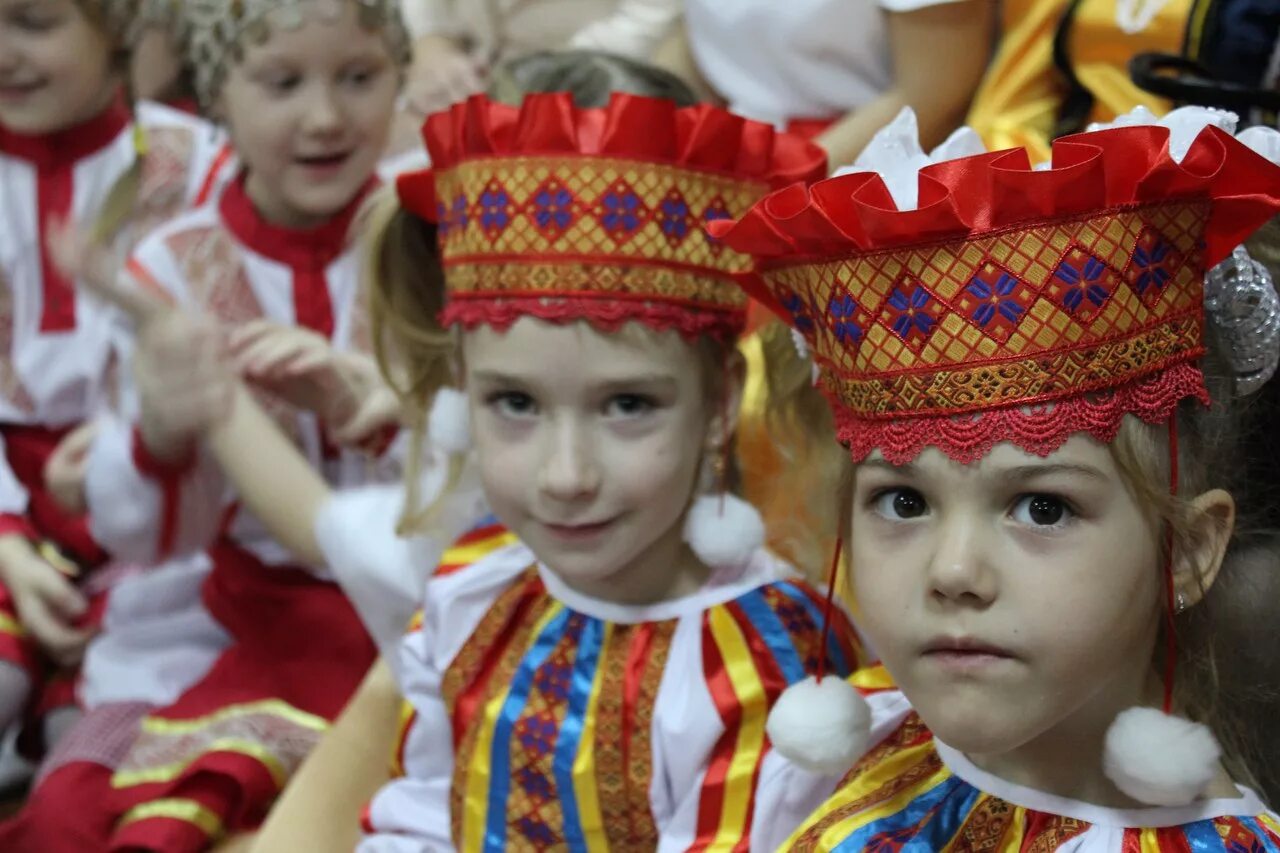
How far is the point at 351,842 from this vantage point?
134 centimetres

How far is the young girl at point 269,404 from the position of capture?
60.3 inches

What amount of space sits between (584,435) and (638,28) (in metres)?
1.06

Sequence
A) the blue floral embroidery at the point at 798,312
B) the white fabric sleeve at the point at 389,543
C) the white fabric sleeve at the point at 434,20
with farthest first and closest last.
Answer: the white fabric sleeve at the point at 434,20 → the white fabric sleeve at the point at 389,543 → the blue floral embroidery at the point at 798,312

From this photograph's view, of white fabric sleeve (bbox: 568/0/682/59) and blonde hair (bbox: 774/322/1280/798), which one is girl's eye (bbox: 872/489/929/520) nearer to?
blonde hair (bbox: 774/322/1280/798)

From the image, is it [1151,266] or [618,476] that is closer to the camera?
[1151,266]

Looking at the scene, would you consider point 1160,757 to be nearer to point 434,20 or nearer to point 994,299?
point 994,299

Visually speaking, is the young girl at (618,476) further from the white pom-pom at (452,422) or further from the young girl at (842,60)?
the young girl at (842,60)

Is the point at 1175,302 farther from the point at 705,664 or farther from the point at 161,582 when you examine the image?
the point at 161,582

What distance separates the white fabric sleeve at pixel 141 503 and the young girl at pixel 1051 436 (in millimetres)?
1003

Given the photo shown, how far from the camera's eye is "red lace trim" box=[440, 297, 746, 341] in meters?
1.09

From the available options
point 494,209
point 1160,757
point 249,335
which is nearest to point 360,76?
point 249,335

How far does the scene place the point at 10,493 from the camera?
187 centimetres

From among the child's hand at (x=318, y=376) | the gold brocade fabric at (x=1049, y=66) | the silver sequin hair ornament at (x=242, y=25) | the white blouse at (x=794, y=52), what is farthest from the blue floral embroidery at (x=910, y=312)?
the silver sequin hair ornament at (x=242, y=25)

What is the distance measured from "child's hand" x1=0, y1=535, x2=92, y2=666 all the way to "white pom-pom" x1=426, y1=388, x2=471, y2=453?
2.36ft
